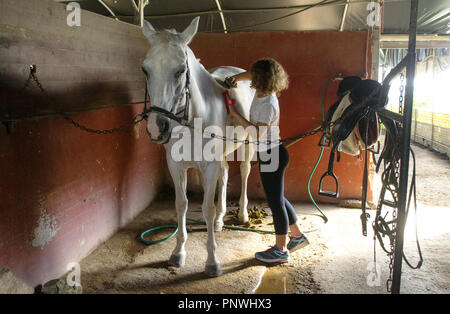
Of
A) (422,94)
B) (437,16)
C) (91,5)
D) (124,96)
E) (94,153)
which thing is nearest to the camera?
(94,153)

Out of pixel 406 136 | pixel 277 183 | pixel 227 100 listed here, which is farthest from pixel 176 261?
pixel 406 136

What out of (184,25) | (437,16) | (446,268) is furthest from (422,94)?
(446,268)

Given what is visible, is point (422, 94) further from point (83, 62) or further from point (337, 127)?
point (83, 62)

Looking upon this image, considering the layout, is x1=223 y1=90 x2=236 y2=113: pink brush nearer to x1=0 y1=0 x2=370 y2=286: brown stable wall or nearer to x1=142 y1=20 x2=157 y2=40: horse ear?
x1=142 y1=20 x2=157 y2=40: horse ear

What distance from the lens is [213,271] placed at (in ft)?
9.50

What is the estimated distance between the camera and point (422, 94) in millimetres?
11070

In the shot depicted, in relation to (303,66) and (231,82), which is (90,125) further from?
(303,66)

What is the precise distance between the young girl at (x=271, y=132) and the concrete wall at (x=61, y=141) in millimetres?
1329

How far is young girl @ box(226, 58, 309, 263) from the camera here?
2.78 m

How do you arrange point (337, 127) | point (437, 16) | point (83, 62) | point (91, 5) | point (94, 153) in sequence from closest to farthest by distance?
point (337, 127) < point (83, 62) < point (94, 153) < point (91, 5) < point (437, 16)

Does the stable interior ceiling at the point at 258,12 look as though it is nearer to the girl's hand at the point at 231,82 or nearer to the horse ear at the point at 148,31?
the girl's hand at the point at 231,82

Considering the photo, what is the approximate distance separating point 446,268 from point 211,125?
7.71 feet

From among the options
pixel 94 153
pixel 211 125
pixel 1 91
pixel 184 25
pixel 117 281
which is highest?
pixel 184 25

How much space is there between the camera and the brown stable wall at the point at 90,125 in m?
2.27
